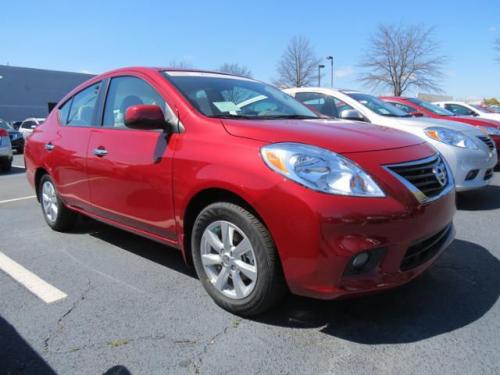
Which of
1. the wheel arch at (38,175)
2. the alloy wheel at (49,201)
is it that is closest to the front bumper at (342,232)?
the alloy wheel at (49,201)

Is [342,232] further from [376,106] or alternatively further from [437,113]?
[437,113]

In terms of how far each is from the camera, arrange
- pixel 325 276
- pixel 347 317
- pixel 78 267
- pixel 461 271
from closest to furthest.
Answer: pixel 325 276 < pixel 347 317 < pixel 461 271 < pixel 78 267

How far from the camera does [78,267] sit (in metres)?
3.66

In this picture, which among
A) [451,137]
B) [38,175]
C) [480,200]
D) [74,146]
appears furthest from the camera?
[480,200]

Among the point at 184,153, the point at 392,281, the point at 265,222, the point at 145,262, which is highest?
the point at 184,153

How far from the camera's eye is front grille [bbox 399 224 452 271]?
2.45 meters

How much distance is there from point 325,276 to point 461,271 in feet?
5.30

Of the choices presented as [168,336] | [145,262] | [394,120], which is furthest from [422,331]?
[394,120]

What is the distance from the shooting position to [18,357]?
2.31 m

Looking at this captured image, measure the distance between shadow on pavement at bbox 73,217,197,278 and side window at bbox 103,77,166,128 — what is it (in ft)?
3.91

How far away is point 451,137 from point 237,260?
12.8ft

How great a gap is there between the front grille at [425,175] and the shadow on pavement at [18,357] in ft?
7.07

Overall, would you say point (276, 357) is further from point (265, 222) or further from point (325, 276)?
point (265, 222)

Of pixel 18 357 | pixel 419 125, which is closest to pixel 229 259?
pixel 18 357
